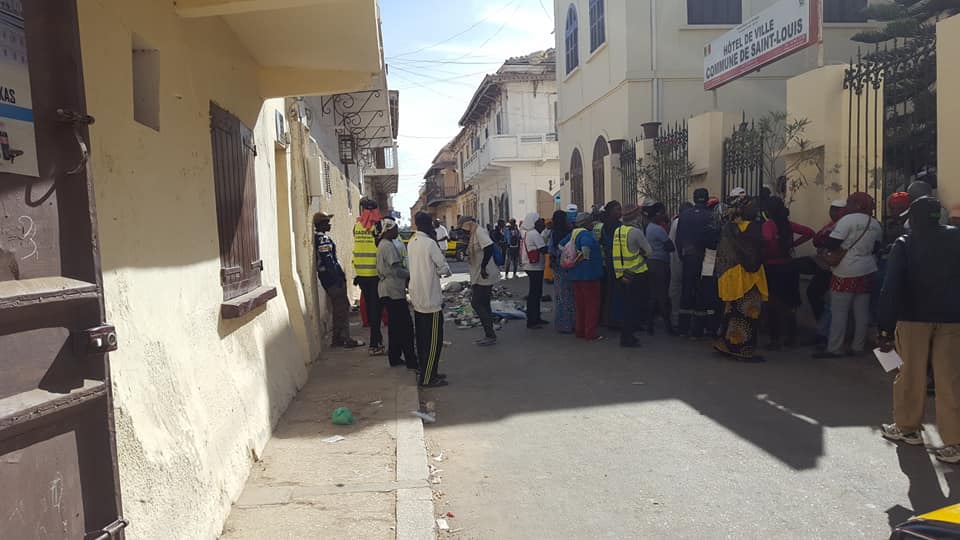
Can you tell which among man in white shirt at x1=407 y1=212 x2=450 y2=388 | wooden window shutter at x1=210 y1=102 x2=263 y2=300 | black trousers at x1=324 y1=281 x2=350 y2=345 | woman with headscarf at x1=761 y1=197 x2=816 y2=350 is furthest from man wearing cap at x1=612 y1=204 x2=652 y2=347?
wooden window shutter at x1=210 y1=102 x2=263 y2=300

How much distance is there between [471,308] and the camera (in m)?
12.4

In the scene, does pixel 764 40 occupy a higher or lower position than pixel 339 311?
higher

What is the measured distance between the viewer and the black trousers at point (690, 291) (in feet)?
28.9

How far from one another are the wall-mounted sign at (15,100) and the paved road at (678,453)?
289 cm

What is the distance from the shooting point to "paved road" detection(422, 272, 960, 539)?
3.82 meters

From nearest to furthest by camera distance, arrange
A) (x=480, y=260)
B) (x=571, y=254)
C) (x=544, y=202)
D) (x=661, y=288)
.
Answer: (x=480, y=260)
(x=571, y=254)
(x=661, y=288)
(x=544, y=202)

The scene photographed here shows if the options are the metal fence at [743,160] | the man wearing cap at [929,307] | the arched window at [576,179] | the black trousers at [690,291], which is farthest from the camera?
the arched window at [576,179]

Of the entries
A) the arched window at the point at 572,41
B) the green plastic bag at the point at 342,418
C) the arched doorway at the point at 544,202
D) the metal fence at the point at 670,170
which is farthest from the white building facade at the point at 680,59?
the arched doorway at the point at 544,202

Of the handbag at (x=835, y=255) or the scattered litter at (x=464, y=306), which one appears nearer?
the handbag at (x=835, y=255)

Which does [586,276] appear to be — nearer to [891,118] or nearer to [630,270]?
[630,270]

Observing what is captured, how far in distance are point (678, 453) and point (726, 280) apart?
3231 mm

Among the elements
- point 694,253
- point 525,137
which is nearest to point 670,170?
point 694,253

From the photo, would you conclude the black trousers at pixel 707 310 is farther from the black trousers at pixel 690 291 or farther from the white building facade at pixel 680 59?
the white building facade at pixel 680 59

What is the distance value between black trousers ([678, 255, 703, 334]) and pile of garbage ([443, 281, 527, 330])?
2995 millimetres
